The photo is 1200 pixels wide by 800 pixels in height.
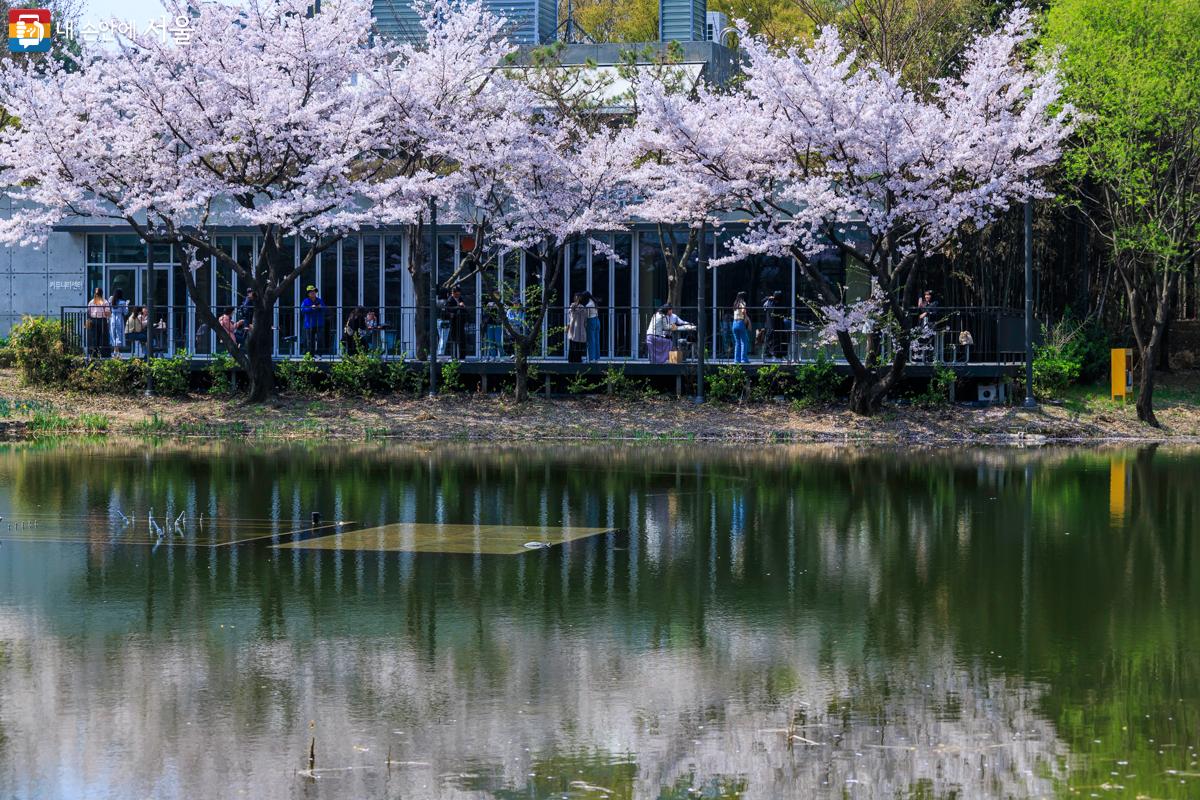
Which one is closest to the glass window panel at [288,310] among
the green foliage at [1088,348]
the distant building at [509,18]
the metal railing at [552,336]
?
the metal railing at [552,336]

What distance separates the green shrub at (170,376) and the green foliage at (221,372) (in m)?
0.63

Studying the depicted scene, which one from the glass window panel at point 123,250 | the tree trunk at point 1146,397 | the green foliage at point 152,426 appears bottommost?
the green foliage at point 152,426

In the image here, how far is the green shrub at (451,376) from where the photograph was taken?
35375 millimetres

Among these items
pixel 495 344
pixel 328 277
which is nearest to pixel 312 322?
pixel 328 277

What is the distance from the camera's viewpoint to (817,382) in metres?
34.1

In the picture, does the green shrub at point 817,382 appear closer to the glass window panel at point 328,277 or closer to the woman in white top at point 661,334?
the woman in white top at point 661,334

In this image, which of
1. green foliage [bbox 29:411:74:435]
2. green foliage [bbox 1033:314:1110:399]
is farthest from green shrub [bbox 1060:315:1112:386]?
green foliage [bbox 29:411:74:435]

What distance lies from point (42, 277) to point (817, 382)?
2191 centimetres

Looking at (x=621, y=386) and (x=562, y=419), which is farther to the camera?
(x=621, y=386)

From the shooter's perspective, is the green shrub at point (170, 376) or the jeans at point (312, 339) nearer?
the green shrub at point (170, 376)

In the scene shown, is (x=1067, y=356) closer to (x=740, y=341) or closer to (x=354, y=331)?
(x=740, y=341)

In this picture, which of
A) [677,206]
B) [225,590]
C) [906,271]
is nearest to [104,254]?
[677,206]

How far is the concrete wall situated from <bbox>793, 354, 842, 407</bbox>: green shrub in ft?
66.2

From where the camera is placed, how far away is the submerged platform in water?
1534 centimetres
